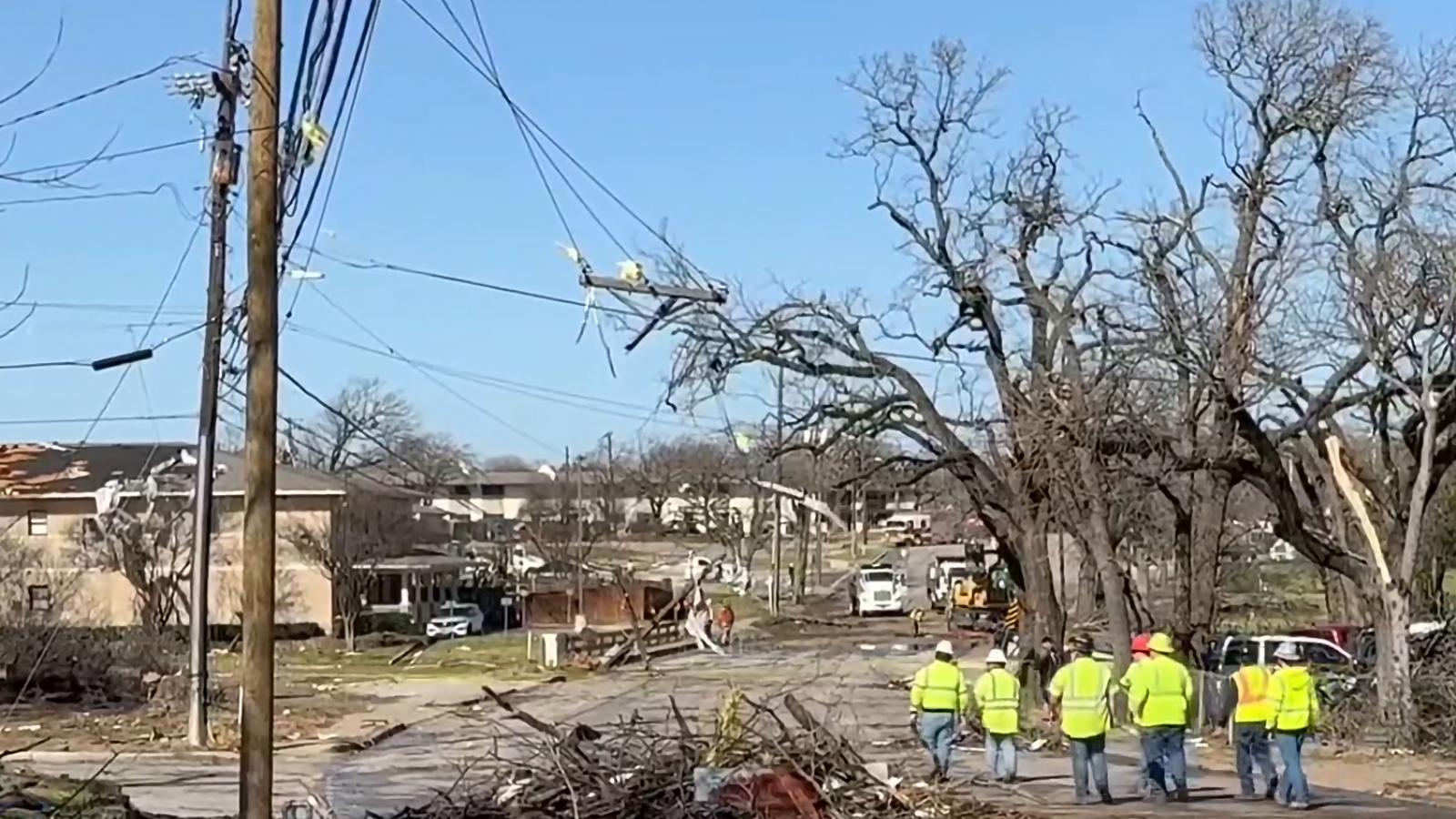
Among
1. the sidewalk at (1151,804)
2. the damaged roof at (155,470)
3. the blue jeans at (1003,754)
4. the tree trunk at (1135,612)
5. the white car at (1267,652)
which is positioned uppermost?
the damaged roof at (155,470)

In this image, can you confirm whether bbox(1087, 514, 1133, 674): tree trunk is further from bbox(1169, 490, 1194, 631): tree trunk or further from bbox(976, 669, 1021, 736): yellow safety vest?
bbox(976, 669, 1021, 736): yellow safety vest

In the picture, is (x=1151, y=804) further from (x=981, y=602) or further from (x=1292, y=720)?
(x=981, y=602)

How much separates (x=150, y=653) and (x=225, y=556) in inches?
943

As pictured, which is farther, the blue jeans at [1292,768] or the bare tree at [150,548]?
the bare tree at [150,548]

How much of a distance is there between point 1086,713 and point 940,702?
190cm

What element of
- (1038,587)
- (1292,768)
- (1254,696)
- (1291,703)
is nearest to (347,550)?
(1038,587)

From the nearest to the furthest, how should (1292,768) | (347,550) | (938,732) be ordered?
(1292,768), (938,732), (347,550)

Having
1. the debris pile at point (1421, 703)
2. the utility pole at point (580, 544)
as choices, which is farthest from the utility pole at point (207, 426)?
the utility pole at point (580, 544)

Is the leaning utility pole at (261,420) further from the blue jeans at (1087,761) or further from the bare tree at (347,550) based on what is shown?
the bare tree at (347,550)

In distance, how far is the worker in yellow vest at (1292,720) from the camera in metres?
18.8

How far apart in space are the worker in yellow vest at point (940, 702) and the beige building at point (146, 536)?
36.3 m

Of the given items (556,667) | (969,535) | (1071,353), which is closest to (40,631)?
(556,667)

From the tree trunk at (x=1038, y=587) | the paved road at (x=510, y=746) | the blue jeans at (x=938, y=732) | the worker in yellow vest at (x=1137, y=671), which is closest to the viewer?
the worker in yellow vest at (x=1137, y=671)

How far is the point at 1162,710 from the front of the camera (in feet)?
60.8
